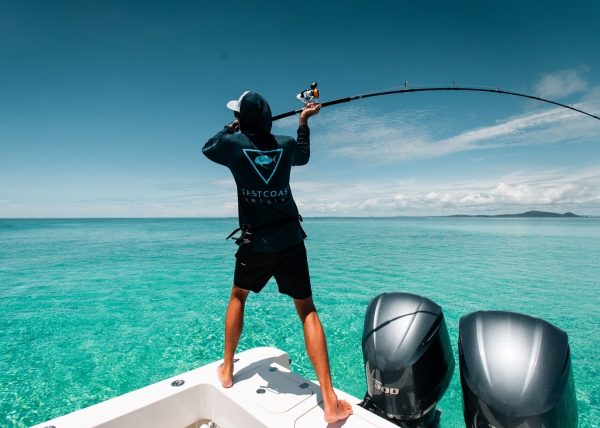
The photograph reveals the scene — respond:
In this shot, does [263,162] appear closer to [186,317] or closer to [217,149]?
[217,149]

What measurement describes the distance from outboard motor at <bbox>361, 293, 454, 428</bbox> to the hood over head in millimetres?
1375

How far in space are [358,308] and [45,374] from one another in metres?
4.92

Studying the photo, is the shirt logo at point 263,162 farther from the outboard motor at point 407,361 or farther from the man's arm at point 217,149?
the outboard motor at point 407,361

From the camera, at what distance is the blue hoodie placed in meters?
1.87

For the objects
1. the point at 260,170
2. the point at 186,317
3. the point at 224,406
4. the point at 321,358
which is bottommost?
the point at 186,317

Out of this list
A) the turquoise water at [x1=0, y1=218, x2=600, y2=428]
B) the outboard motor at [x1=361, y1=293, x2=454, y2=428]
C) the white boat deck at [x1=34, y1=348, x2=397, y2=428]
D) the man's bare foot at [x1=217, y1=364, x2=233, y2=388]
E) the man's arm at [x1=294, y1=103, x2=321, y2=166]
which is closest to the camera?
the white boat deck at [x1=34, y1=348, x2=397, y2=428]

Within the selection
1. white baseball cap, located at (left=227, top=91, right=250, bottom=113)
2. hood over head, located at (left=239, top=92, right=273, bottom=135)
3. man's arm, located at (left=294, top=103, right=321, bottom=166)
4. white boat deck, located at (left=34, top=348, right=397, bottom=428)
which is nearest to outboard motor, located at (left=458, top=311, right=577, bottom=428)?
white boat deck, located at (left=34, top=348, right=397, bottom=428)

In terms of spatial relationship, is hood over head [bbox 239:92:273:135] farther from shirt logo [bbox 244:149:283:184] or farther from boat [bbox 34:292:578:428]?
boat [bbox 34:292:578:428]

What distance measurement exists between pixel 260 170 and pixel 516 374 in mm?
1629

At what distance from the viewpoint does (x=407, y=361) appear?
65.7 inches

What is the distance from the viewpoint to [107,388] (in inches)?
135

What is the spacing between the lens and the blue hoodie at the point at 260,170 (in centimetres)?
187

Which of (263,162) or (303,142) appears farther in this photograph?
(303,142)

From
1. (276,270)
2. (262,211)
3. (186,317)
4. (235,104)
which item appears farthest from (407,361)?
(186,317)
